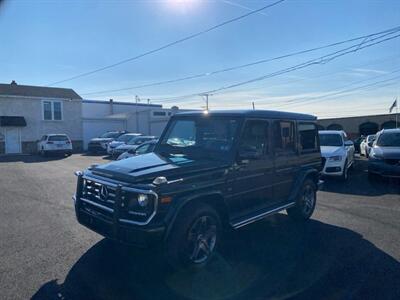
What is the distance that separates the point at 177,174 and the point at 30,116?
92.6 ft

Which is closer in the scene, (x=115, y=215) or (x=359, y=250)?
(x=115, y=215)

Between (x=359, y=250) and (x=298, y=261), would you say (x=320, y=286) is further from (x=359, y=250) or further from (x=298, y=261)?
(x=359, y=250)

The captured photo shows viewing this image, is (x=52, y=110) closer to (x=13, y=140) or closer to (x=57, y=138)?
(x=13, y=140)

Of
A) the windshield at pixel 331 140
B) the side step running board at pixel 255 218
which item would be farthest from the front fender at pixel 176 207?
the windshield at pixel 331 140

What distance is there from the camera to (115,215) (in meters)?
3.82

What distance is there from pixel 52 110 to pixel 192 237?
28.9 meters

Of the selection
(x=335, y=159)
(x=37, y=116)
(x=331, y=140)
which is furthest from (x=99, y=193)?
(x=37, y=116)

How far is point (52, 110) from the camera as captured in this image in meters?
29.2

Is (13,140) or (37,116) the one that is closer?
(13,140)

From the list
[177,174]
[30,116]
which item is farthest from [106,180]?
[30,116]

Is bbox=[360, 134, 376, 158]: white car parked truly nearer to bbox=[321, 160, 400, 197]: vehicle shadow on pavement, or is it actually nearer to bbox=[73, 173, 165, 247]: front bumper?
bbox=[321, 160, 400, 197]: vehicle shadow on pavement

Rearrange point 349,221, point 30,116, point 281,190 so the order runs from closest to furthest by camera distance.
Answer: point 281,190 → point 349,221 → point 30,116

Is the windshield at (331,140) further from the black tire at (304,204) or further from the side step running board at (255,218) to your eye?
the side step running board at (255,218)

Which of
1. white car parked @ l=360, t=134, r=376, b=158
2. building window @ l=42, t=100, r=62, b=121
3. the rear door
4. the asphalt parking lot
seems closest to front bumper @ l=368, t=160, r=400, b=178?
the asphalt parking lot
